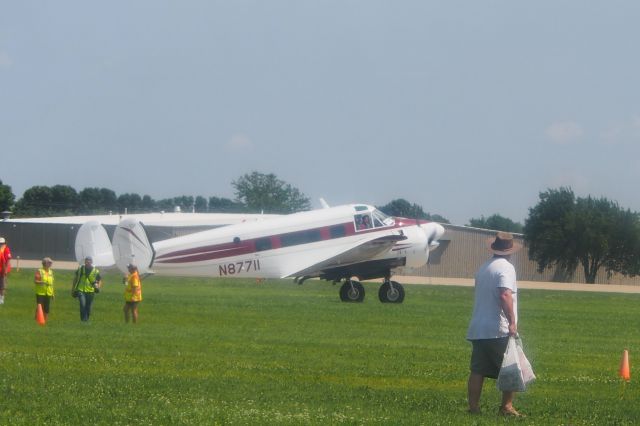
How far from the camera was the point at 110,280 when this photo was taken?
4969 cm

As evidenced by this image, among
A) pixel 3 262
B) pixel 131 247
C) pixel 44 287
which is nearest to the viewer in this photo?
pixel 44 287

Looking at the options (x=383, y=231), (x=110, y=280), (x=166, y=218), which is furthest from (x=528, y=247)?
(x=383, y=231)

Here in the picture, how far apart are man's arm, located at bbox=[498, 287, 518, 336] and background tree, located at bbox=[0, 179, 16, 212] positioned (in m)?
110

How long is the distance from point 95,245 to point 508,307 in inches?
1121

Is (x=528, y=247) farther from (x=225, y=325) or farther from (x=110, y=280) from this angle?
(x=225, y=325)

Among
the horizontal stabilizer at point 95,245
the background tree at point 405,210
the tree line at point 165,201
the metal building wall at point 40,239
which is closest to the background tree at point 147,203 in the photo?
the tree line at point 165,201

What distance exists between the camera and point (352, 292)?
36562mm

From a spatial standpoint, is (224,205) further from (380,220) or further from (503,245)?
(503,245)

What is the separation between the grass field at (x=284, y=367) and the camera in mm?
11281

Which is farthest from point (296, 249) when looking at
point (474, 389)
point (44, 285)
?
point (474, 389)

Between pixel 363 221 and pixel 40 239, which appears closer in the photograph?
pixel 363 221

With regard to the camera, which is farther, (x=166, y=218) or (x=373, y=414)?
(x=166, y=218)

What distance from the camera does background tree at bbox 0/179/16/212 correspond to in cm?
11688

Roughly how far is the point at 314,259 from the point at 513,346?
85.2 feet
